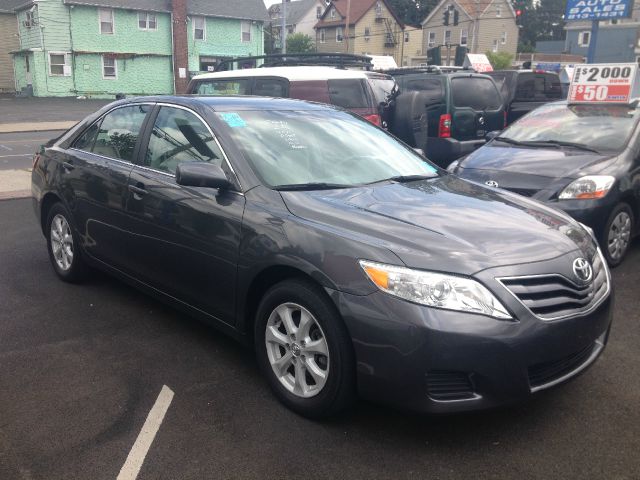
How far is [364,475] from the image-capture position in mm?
2812

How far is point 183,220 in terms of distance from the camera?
3941 millimetres

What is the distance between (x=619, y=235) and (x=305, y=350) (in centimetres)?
407

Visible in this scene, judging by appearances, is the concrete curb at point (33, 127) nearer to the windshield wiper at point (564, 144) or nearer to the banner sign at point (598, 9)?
the banner sign at point (598, 9)

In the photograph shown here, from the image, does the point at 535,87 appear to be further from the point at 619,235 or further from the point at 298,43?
the point at 298,43

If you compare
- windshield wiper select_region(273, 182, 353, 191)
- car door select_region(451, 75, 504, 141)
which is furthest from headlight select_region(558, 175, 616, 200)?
car door select_region(451, 75, 504, 141)

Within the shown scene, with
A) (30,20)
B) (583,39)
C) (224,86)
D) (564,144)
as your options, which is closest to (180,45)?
(30,20)

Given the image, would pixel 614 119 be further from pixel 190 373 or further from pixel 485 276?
pixel 190 373

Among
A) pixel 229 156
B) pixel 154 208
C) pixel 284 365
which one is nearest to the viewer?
pixel 284 365

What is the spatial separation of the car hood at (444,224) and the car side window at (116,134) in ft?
5.50

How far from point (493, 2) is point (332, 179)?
66.8m

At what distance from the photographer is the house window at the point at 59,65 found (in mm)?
37812

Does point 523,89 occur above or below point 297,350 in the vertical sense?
above

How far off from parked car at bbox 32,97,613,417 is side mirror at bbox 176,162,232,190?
0.03ft

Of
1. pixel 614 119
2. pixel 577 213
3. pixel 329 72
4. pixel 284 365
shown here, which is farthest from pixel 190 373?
pixel 329 72
